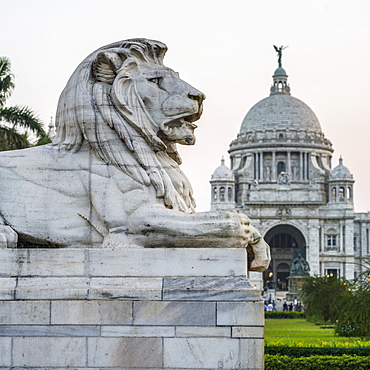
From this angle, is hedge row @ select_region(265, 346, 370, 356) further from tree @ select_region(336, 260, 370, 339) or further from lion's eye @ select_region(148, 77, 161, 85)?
lion's eye @ select_region(148, 77, 161, 85)

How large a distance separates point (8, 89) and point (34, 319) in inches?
696

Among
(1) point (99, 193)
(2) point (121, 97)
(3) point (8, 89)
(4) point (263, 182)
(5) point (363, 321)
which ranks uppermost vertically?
(4) point (263, 182)

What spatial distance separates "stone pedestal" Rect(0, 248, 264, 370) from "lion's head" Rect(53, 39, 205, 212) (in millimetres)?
734

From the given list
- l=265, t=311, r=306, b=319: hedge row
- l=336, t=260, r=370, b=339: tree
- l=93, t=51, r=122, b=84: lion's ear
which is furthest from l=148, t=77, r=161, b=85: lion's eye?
l=265, t=311, r=306, b=319: hedge row

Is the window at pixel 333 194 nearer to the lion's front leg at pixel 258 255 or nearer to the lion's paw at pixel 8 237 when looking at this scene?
the lion's front leg at pixel 258 255

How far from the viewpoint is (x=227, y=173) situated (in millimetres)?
94000

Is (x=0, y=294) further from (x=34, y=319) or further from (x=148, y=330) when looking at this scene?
(x=148, y=330)

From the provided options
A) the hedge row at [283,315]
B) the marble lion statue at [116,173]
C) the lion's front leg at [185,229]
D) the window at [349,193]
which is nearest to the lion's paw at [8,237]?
the marble lion statue at [116,173]

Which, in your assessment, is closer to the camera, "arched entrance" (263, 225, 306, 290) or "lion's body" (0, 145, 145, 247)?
"lion's body" (0, 145, 145, 247)

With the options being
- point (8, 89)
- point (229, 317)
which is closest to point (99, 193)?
point (229, 317)

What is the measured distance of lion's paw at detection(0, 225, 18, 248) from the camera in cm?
671

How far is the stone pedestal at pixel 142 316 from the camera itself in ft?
20.7

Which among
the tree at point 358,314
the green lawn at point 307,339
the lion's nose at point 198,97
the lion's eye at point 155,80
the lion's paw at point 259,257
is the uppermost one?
the lion's eye at point 155,80

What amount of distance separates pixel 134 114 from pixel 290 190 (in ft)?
278
